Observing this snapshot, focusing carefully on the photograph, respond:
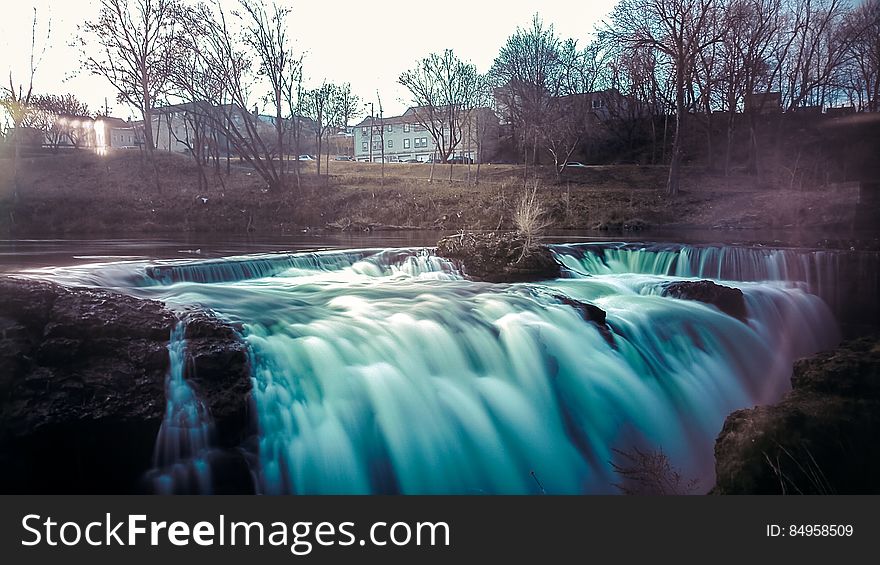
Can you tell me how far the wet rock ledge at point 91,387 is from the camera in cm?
380

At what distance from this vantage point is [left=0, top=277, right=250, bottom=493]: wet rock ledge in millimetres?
3805

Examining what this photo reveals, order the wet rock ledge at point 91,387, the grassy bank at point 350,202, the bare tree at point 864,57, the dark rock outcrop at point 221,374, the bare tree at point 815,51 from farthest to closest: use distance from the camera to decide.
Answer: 1. the grassy bank at point 350,202
2. the bare tree at point 815,51
3. the bare tree at point 864,57
4. the dark rock outcrop at point 221,374
5. the wet rock ledge at point 91,387

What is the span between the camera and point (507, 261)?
29.2 ft

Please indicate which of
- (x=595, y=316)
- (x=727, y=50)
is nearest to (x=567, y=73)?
(x=727, y=50)

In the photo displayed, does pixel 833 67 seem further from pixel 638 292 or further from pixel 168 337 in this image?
pixel 168 337

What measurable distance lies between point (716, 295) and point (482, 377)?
3881 millimetres

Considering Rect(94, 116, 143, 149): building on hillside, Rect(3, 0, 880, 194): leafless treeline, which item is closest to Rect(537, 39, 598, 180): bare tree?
Rect(3, 0, 880, 194): leafless treeline

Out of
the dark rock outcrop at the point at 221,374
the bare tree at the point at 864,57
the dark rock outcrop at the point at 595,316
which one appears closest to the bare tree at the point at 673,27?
the bare tree at the point at 864,57

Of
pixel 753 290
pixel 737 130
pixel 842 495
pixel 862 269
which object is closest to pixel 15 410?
pixel 842 495

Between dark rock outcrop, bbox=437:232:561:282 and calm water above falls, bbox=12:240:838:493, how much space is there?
35.9 inches

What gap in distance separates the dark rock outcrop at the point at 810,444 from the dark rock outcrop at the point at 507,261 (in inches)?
201

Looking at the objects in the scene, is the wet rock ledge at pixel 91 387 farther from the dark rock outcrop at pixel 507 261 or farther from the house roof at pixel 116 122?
the house roof at pixel 116 122

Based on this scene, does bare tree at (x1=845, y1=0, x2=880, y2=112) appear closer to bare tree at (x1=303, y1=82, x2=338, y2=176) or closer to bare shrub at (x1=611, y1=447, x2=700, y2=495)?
bare shrub at (x1=611, y1=447, x2=700, y2=495)

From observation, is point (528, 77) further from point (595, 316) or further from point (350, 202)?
point (595, 316)
